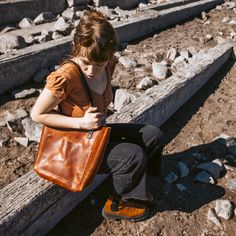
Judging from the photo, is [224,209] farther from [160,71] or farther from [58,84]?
[160,71]

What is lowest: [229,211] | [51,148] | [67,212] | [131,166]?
[229,211]

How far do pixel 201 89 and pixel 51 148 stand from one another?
11.0ft

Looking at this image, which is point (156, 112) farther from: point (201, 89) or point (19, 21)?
point (19, 21)

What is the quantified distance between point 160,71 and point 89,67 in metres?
3.20

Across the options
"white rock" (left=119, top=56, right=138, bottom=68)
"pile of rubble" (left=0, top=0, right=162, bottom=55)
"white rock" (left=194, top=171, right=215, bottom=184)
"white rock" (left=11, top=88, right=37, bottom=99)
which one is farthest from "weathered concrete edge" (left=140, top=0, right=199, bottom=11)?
"white rock" (left=194, top=171, right=215, bottom=184)

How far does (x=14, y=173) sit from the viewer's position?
3.65m

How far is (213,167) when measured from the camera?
3.86m

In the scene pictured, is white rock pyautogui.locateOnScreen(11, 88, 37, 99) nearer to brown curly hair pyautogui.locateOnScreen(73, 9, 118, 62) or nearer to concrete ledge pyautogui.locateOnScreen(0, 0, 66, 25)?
brown curly hair pyautogui.locateOnScreen(73, 9, 118, 62)

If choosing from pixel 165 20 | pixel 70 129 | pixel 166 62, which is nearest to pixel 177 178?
pixel 70 129

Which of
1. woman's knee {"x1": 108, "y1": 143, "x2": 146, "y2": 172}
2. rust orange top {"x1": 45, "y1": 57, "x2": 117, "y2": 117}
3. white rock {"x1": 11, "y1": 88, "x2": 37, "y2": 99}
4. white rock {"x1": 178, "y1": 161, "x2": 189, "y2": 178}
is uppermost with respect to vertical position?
rust orange top {"x1": 45, "y1": 57, "x2": 117, "y2": 117}

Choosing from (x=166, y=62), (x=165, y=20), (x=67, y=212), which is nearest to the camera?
(x=67, y=212)

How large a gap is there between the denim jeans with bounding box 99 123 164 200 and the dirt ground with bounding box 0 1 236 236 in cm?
37

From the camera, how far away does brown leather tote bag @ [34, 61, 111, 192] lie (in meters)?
2.64

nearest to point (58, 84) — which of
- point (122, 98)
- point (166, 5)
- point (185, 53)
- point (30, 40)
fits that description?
point (122, 98)
